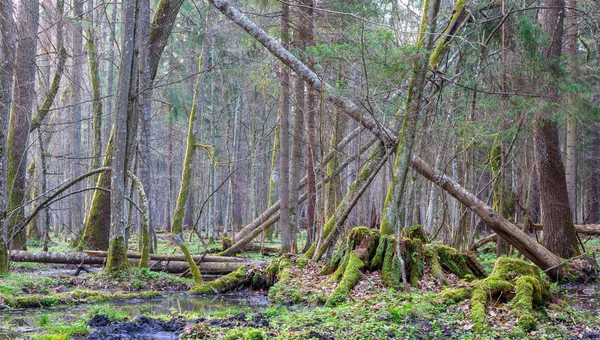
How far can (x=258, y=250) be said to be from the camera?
61.1ft

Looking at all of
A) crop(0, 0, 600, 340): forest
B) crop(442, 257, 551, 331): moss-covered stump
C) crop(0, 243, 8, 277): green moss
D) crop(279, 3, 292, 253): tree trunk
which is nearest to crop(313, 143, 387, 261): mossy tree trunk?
crop(0, 0, 600, 340): forest

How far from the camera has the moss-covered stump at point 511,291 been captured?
6.99 metres

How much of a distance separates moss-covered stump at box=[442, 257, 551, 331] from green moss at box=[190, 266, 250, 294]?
493 cm

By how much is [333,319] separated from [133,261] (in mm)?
7218

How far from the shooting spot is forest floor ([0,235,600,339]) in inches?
243

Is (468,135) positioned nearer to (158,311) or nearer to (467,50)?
(467,50)

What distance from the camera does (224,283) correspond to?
442 inches

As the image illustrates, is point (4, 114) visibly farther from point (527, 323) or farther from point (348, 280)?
point (527, 323)

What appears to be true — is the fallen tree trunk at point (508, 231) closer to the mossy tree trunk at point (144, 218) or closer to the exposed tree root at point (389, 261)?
the exposed tree root at point (389, 261)

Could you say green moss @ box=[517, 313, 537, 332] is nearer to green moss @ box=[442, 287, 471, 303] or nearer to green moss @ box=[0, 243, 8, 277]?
green moss @ box=[442, 287, 471, 303]

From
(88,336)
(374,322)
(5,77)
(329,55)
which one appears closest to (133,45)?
(5,77)

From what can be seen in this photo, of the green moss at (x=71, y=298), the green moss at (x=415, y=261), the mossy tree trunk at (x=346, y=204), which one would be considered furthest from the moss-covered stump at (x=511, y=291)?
the green moss at (x=71, y=298)

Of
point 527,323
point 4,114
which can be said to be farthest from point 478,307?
point 4,114

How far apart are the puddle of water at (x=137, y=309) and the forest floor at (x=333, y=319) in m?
0.08
